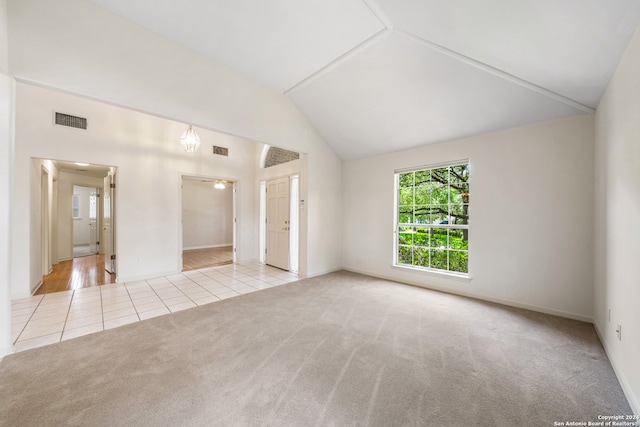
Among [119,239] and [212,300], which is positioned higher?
[119,239]

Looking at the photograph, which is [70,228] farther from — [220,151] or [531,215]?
[531,215]

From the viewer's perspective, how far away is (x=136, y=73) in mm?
2709

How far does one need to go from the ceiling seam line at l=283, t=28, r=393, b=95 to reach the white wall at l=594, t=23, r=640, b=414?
2.01 meters

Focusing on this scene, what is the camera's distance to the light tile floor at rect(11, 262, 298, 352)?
256cm

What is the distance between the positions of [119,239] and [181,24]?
12.1 ft

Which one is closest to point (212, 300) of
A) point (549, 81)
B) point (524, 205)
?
point (524, 205)

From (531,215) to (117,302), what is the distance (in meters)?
5.83

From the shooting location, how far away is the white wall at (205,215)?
8445 mm

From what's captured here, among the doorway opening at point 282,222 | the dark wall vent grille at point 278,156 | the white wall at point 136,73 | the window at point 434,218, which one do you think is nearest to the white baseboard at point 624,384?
the window at point 434,218

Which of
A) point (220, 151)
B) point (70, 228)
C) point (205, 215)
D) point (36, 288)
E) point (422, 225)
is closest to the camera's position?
point (36, 288)

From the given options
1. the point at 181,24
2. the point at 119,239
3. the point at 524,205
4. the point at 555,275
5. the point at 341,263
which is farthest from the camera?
the point at 341,263

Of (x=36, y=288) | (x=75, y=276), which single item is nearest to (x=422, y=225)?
(x=36, y=288)

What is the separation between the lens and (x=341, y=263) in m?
5.45

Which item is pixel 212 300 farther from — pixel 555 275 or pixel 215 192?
pixel 215 192
